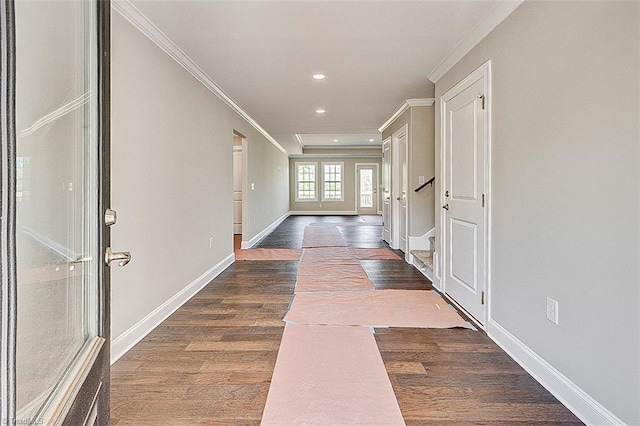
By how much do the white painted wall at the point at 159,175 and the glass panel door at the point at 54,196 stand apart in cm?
146

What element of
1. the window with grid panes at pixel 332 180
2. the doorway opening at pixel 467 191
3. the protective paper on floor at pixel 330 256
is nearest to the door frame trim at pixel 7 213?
the doorway opening at pixel 467 191

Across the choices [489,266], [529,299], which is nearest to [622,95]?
[529,299]

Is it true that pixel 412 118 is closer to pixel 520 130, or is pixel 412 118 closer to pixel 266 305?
pixel 520 130

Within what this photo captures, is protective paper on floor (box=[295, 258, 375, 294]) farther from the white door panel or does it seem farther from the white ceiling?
the white door panel

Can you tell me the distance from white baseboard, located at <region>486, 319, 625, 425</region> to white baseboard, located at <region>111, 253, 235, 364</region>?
7.84 feet

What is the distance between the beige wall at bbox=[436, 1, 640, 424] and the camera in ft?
4.69

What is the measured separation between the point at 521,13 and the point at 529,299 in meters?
1.64

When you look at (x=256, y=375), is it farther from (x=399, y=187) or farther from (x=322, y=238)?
(x=322, y=238)

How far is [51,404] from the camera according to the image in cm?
63

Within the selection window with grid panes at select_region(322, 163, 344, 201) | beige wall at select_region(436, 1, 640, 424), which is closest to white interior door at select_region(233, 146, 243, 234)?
window with grid panes at select_region(322, 163, 344, 201)

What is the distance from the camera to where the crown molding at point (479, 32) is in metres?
2.23

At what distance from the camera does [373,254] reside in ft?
18.5

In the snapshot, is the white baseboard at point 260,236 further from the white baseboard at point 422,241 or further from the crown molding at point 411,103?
the crown molding at point 411,103

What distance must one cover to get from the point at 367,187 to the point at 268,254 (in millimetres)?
8446
